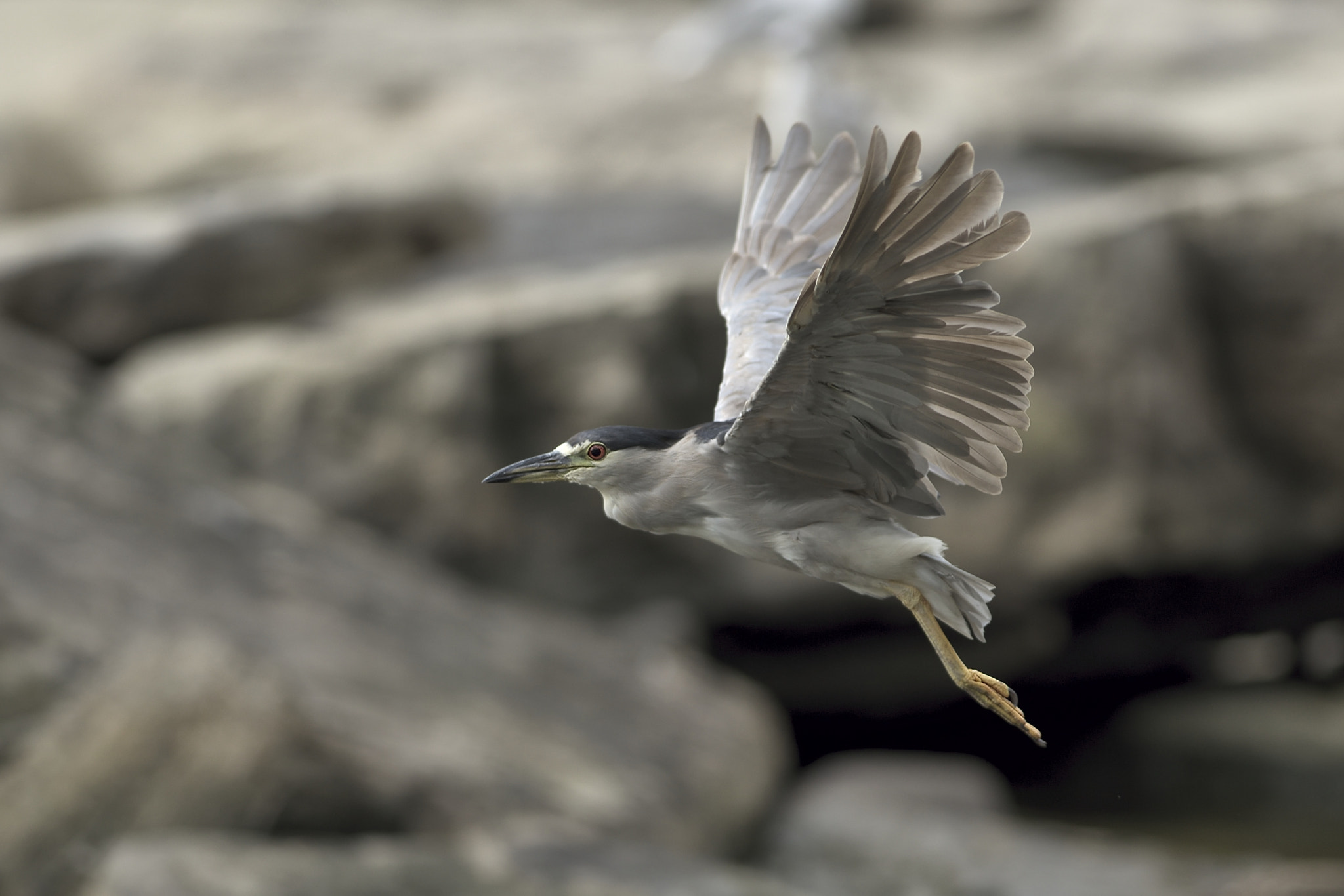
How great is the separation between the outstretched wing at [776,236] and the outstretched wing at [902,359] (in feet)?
1.51

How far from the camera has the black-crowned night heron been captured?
6.01ft

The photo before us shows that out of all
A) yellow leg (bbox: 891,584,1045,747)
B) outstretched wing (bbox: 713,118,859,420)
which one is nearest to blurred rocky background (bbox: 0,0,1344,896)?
outstretched wing (bbox: 713,118,859,420)

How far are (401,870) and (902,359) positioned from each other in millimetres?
2633

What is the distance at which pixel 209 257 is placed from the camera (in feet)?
25.2

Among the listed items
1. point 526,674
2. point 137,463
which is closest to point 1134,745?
point 526,674

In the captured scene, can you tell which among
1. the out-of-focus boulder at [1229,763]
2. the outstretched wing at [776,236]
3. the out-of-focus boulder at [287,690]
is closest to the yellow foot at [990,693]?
the outstretched wing at [776,236]

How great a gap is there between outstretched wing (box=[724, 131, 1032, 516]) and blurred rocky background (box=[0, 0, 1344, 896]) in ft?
7.71

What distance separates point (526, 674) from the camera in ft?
19.3

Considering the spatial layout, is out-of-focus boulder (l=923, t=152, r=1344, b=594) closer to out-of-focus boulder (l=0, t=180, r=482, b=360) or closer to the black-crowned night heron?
out-of-focus boulder (l=0, t=180, r=482, b=360)

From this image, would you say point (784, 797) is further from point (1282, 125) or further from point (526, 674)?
point (1282, 125)

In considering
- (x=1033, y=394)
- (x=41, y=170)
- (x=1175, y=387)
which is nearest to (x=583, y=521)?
(x=1033, y=394)

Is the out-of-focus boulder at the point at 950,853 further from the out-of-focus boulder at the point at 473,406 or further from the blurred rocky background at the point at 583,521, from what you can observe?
the out-of-focus boulder at the point at 473,406

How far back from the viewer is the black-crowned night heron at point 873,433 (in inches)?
72.1

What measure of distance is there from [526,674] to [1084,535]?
10.6 ft
